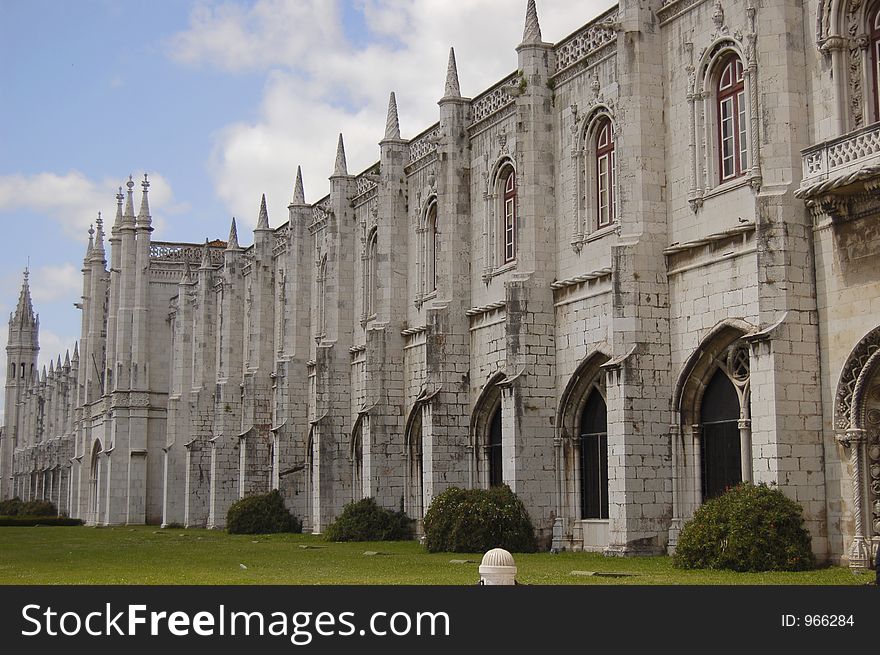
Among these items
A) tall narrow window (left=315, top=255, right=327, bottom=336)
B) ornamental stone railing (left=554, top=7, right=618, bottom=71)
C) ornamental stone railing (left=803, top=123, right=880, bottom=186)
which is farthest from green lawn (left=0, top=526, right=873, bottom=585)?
ornamental stone railing (left=554, top=7, right=618, bottom=71)

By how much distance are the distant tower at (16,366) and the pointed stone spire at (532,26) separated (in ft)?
308

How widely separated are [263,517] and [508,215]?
55.5ft

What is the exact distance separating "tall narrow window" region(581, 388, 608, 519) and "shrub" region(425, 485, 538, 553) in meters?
1.52

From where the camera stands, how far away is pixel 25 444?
4405 inches

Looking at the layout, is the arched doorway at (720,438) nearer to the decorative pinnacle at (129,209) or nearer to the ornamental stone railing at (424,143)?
the ornamental stone railing at (424,143)

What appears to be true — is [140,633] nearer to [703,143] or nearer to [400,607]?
[400,607]

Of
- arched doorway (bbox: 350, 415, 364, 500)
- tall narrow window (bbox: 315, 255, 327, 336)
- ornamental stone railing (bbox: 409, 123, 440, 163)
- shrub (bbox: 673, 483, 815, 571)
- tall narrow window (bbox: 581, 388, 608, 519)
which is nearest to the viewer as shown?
shrub (bbox: 673, 483, 815, 571)

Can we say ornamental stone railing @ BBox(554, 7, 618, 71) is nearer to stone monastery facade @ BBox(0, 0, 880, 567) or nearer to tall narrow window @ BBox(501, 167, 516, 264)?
stone monastery facade @ BBox(0, 0, 880, 567)

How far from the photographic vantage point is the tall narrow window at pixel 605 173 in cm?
2881

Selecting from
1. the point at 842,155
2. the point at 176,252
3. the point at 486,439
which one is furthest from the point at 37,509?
the point at 842,155

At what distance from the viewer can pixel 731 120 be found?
82.0 feet

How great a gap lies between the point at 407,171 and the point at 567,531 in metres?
14.5

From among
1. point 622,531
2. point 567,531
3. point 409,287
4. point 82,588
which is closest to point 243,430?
point 409,287

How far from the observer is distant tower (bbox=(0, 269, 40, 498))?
11631 centimetres
